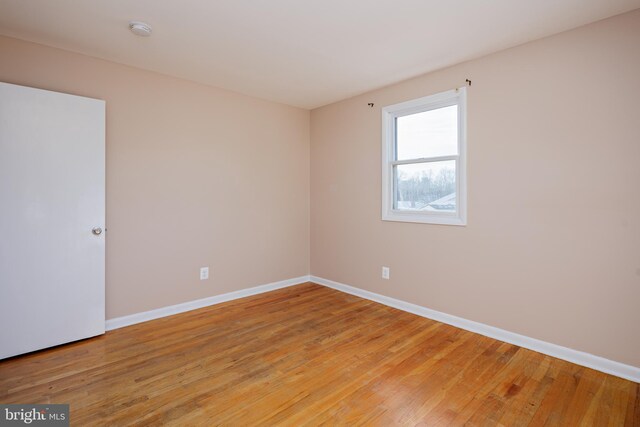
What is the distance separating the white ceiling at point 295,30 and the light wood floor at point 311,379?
2543 mm

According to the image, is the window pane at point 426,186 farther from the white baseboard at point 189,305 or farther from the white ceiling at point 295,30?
the white baseboard at point 189,305

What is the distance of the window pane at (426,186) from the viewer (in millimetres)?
3246

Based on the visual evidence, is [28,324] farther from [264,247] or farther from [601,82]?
[601,82]

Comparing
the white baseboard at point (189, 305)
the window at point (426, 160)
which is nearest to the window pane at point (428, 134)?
the window at point (426, 160)

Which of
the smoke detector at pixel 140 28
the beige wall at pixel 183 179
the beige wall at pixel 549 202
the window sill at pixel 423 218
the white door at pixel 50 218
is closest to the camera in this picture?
the beige wall at pixel 549 202

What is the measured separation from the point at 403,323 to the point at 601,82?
8.32ft

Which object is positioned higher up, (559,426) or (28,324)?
(28,324)

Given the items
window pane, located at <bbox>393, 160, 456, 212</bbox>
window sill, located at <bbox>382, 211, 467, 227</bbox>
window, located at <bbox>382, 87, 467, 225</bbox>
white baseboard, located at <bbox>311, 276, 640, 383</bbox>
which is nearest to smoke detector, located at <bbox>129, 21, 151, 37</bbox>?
window, located at <bbox>382, 87, 467, 225</bbox>

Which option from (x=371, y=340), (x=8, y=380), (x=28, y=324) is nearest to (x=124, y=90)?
(x=28, y=324)

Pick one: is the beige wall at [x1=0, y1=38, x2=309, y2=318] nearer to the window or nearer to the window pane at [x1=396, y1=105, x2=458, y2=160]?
the window

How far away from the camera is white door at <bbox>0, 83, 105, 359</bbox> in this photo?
2479 mm

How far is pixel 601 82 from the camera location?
2.32 meters

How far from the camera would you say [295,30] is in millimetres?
2473

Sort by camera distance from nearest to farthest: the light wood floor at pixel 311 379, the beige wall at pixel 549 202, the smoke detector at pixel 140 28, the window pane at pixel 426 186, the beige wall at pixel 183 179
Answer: the light wood floor at pixel 311 379, the beige wall at pixel 549 202, the smoke detector at pixel 140 28, the beige wall at pixel 183 179, the window pane at pixel 426 186
